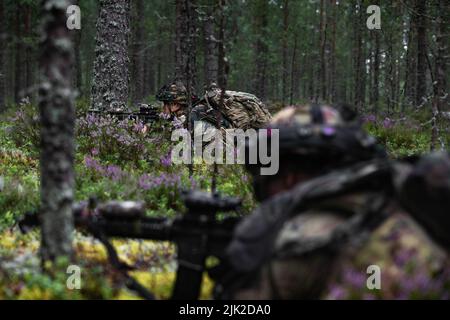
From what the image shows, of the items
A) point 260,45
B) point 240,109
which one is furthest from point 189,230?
point 260,45

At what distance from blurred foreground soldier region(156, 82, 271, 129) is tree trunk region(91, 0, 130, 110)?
3.13 feet

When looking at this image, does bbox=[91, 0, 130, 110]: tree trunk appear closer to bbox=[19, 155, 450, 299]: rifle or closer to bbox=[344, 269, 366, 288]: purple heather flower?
bbox=[19, 155, 450, 299]: rifle

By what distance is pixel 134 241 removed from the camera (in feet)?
14.9

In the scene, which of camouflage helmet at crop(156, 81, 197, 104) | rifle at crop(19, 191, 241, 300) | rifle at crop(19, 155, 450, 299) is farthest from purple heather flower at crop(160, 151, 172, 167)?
rifle at crop(19, 191, 241, 300)

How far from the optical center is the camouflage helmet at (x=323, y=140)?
2904mm

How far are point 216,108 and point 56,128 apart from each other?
725cm

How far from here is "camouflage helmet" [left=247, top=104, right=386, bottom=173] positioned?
2904 mm

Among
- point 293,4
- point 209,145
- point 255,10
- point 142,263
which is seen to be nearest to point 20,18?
point 255,10

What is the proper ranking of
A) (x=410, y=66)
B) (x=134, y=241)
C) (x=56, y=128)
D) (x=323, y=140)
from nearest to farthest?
(x=323, y=140)
(x=56, y=128)
(x=134, y=241)
(x=410, y=66)

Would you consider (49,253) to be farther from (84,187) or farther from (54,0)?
(84,187)

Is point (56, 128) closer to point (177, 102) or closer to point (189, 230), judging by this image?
point (189, 230)

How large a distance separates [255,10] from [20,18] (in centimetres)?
1249

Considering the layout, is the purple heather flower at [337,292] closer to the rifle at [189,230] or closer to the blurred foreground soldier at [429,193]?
the blurred foreground soldier at [429,193]

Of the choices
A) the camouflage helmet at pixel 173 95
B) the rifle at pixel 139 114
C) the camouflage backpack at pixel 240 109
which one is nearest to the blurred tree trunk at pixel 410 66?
the camouflage backpack at pixel 240 109
